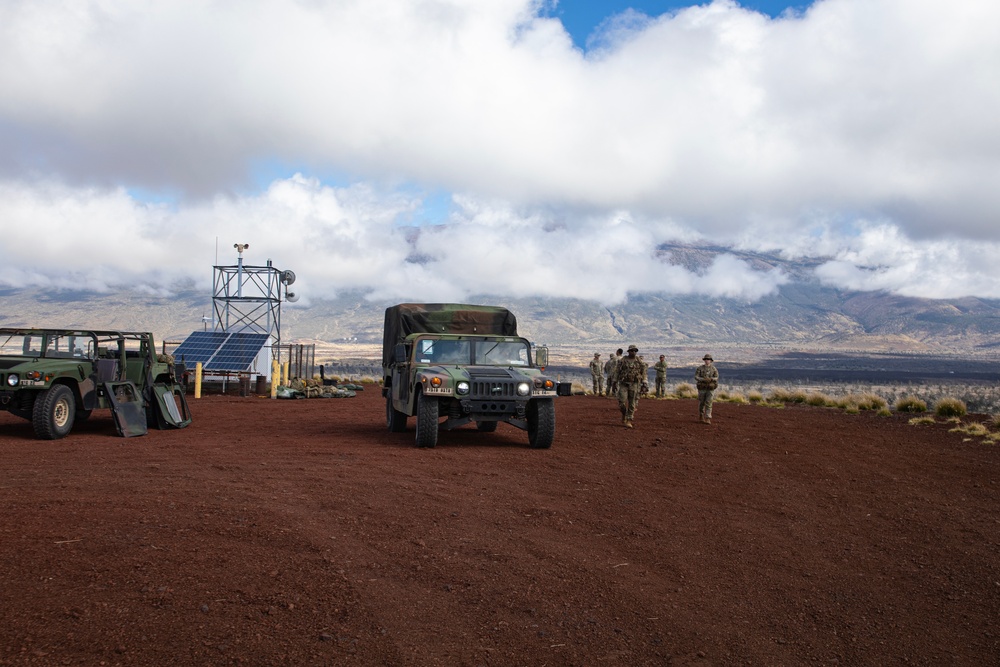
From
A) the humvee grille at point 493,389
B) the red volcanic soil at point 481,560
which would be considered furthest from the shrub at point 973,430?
the humvee grille at point 493,389

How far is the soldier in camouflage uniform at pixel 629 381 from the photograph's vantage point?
17.8m

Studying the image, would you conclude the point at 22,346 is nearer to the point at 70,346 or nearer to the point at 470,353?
the point at 70,346

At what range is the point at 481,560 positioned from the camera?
669 cm

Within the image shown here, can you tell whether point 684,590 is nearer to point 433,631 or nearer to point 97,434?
point 433,631

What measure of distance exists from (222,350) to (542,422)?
2153cm

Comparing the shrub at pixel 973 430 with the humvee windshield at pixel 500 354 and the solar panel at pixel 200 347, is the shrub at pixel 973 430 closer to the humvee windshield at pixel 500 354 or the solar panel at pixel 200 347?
the humvee windshield at pixel 500 354

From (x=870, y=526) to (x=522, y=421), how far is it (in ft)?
21.1

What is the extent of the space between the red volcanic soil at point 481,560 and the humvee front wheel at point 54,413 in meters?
0.51

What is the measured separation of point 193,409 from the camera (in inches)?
887

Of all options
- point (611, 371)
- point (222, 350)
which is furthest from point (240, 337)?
point (611, 371)

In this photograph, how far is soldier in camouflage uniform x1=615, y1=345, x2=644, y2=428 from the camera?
1775 cm

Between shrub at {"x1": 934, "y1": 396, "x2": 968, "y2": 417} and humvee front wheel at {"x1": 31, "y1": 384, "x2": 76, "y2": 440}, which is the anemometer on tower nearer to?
humvee front wheel at {"x1": 31, "y1": 384, "x2": 76, "y2": 440}

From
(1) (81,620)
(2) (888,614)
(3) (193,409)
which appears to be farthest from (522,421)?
(3) (193,409)

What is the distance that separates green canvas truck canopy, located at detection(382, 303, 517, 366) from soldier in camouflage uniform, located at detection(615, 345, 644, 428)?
2553 millimetres
